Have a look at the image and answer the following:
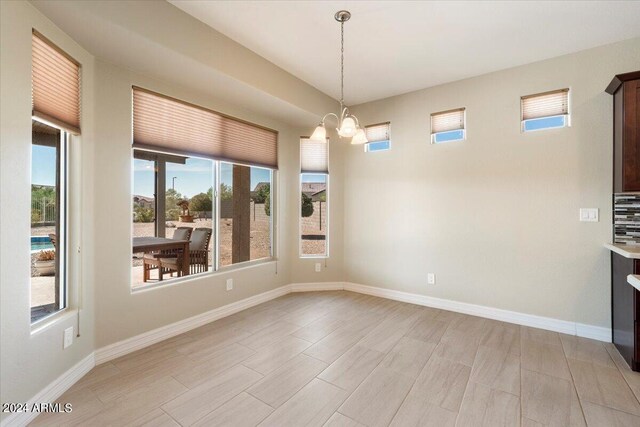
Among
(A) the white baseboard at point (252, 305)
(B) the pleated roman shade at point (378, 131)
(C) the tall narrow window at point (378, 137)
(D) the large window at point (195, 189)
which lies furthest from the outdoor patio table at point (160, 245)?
(B) the pleated roman shade at point (378, 131)

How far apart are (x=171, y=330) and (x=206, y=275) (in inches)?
25.8

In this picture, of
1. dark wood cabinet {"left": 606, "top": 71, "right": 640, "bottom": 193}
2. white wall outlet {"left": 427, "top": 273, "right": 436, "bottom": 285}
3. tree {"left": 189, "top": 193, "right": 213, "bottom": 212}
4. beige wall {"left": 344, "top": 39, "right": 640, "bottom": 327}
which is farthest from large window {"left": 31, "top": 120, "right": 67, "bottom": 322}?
dark wood cabinet {"left": 606, "top": 71, "right": 640, "bottom": 193}

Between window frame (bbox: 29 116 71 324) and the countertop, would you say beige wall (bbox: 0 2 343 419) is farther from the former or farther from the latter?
the countertop

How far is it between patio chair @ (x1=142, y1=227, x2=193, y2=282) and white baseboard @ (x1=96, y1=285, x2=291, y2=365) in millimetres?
534

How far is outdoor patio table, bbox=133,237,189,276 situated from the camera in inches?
106

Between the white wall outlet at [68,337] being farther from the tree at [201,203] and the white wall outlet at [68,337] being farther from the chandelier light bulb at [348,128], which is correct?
the chandelier light bulb at [348,128]

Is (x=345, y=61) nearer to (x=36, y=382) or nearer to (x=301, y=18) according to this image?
(x=301, y=18)

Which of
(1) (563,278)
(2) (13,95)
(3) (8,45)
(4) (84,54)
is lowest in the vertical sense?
(1) (563,278)

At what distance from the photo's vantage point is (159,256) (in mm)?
2953

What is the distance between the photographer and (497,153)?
332 centimetres

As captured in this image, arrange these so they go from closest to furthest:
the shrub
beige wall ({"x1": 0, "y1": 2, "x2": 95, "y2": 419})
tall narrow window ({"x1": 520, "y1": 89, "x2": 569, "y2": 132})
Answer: beige wall ({"x1": 0, "y1": 2, "x2": 95, "y2": 419}) → the shrub → tall narrow window ({"x1": 520, "y1": 89, "x2": 569, "y2": 132})

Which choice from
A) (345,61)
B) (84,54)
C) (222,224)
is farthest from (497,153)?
(84,54)

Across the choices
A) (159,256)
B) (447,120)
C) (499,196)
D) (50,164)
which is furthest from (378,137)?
(50,164)

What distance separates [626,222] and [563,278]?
768 mm
